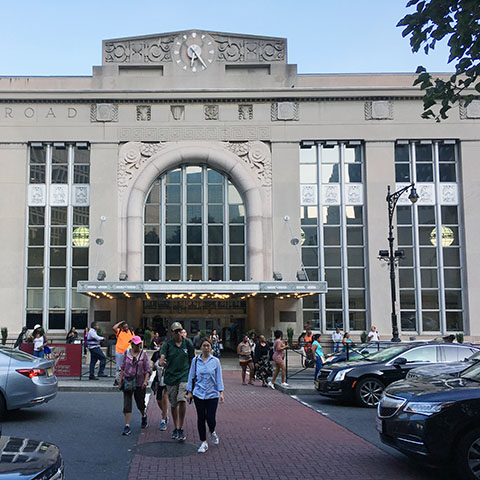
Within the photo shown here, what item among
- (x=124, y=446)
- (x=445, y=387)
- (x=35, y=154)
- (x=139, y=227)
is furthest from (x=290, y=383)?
(x=35, y=154)

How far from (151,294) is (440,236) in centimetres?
1558

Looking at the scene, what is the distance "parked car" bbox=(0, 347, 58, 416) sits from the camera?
11102mm

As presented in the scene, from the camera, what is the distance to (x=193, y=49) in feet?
106

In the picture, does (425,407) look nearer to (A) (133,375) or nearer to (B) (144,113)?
(A) (133,375)

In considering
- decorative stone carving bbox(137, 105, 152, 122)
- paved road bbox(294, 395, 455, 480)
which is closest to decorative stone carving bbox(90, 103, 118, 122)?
decorative stone carving bbox(137, 105, 152, 122)

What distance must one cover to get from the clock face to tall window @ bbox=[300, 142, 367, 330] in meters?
7.41

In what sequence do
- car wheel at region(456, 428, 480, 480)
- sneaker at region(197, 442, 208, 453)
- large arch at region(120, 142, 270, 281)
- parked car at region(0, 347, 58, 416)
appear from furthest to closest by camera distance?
large arch at region(120, 142, 270, 281), parked car at region(0, 347, 58, 416), sneaker at region(197, 442, 208, 453), car wheel at region(456, 428, 480, 480)

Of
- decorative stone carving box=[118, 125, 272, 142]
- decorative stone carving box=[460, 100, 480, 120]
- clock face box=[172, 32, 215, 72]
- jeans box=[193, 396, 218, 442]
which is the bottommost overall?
jeans box=[193, 396, 218, 442]

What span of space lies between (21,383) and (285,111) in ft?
77.8

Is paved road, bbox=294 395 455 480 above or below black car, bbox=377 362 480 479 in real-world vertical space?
below

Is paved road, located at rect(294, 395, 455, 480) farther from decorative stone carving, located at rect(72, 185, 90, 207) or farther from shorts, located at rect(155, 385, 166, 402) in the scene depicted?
decorative stone carving, located at rect(72, 185, 90, 207)

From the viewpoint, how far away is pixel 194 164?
106 ft

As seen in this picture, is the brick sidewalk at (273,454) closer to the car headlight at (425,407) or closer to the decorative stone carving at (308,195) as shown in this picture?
the car headlight at (425,407)

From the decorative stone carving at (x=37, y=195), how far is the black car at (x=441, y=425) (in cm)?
2735
